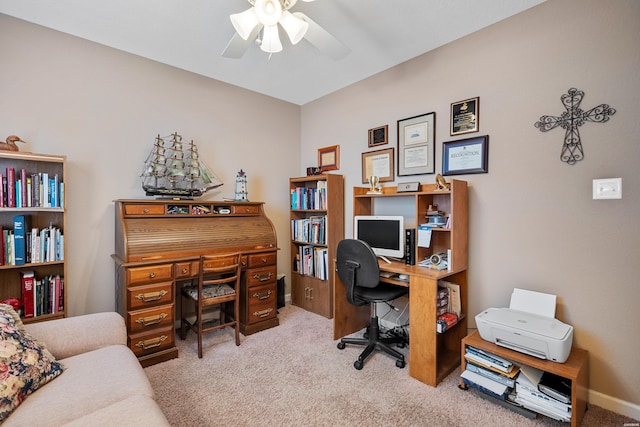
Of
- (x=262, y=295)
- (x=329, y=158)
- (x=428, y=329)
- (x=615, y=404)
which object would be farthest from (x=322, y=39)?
(x=615, y=404)

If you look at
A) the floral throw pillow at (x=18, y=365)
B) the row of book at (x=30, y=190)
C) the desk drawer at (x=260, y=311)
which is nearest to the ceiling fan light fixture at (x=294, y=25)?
the row of book at (x=30, y=190)

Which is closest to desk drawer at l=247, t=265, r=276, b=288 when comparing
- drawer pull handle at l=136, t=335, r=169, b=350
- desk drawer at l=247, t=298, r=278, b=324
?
desk drawer at l=247, t=298, r=278, b=324

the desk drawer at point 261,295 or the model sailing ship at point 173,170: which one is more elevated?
the model sailing ship at point 173,170

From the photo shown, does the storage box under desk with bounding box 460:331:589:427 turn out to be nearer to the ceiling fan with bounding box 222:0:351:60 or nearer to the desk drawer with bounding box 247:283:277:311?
the desk drawer with bounding box 247:283:277:311

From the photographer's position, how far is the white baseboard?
1620 millimetres

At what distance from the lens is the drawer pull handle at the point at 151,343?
2146 millimetres

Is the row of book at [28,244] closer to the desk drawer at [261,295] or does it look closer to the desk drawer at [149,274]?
the desk drawer at [149,274]

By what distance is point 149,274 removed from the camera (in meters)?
2.17

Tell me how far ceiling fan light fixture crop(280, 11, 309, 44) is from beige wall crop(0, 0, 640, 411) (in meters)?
1.35

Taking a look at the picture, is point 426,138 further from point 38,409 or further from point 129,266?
point 38,409

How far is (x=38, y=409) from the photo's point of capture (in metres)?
1.10

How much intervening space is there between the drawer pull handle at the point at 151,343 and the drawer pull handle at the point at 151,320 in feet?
0.40

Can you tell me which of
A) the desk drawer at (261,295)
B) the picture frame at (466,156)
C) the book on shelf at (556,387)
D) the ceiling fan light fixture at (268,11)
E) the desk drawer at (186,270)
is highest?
the ceiling fan light fixture at (268,11)

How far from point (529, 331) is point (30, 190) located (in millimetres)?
3287
